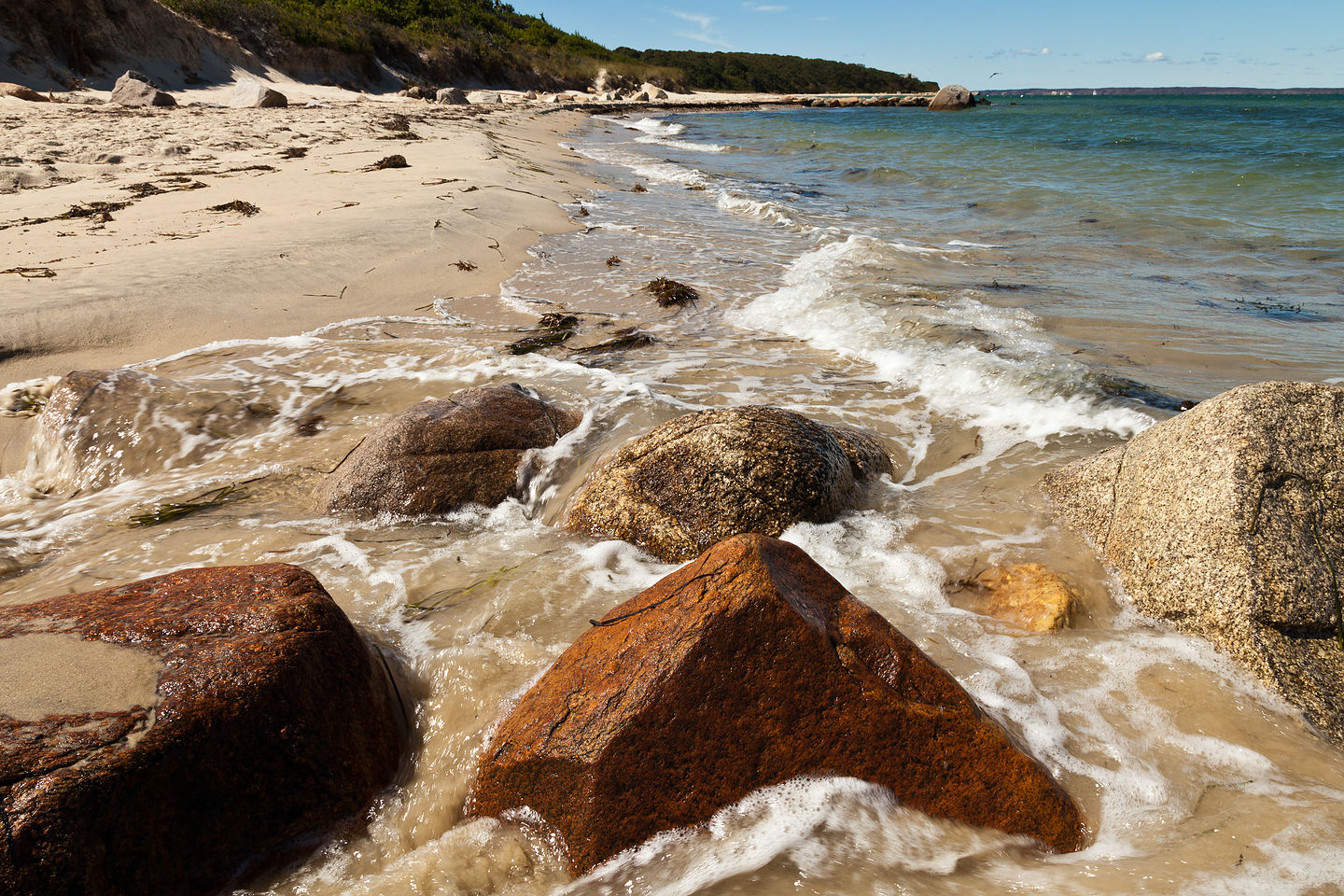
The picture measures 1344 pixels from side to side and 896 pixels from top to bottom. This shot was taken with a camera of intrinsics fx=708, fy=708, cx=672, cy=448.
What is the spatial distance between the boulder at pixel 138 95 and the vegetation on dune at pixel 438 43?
10.2m

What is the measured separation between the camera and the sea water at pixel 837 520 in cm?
185

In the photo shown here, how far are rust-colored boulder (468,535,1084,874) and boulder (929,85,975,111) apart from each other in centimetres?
6362

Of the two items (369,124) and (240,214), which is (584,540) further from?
(369,124)

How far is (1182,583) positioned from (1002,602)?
648 millimetres

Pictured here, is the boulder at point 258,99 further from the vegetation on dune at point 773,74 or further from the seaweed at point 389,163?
the vegetation on dune at point 773,74

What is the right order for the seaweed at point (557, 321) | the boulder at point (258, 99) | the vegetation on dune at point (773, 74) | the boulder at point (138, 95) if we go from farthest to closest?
1. the vegetation on dune at point (773, 74)
2. the boulder at point (258, 99)
3. the boulder at point (138, 95)
4. the seaweed at point (557, 321)

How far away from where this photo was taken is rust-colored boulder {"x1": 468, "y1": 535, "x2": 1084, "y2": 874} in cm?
185

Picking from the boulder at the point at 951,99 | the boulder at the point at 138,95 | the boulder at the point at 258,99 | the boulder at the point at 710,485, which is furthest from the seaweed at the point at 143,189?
the boulder at the point at 951,99

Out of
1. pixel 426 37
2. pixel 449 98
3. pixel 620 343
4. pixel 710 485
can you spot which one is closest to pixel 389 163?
pixel 620 343

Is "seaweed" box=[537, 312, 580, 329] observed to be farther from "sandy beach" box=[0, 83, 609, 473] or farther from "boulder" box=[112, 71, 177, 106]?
"boulder" box=[112, 71, 177, 106]

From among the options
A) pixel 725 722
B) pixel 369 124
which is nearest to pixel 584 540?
pixel 725 722

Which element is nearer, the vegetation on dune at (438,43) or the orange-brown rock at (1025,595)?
the orange-brown rock at (1025,595)

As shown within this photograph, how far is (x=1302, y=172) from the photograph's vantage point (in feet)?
50.9

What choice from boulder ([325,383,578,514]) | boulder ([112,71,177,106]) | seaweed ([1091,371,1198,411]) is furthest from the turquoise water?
boulder ([112,71,177,106])
